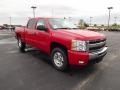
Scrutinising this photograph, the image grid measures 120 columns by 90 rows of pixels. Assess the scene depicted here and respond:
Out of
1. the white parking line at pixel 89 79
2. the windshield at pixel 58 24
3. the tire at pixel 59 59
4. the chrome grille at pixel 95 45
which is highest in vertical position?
the windshield at pixel 58 24

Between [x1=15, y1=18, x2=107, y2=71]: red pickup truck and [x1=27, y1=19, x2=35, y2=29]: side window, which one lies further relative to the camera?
[x1=27, y1=19, x2=35, y2=29]: side window

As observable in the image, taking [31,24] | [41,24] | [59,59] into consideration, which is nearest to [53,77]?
[59,59]

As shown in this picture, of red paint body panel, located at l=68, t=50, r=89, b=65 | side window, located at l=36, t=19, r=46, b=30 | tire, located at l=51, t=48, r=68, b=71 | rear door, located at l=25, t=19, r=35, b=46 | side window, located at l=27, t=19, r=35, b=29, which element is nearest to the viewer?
red paint body panel, located at l=68, t=50, r=89, b=65

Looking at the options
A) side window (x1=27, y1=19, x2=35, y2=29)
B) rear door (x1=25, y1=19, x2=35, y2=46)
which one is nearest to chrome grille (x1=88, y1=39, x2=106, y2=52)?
rear door (x1=25, y1=19, x2=35, y2=46)

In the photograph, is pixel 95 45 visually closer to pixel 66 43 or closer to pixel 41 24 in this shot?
pixel 66 43

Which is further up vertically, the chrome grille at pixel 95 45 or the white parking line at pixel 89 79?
the chrome grille at pixel 95 45

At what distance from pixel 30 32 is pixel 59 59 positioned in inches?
107

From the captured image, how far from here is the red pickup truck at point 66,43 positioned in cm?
628

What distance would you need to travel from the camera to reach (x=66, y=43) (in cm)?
654

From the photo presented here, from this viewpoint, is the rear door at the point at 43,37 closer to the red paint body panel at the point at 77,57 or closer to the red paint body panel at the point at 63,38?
the red paint body panel at the point at 63,38

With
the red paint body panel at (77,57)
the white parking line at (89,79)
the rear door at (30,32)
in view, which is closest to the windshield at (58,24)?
the rear door at (30,32)

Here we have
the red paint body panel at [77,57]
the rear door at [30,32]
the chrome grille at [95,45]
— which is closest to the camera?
the red paint body panel at [77,57]

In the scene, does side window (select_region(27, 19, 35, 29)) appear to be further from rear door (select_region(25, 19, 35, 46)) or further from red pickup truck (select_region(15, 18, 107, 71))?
red pickup truck (select_region(15, 18, 107, 71))

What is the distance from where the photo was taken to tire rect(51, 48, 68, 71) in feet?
22.2
